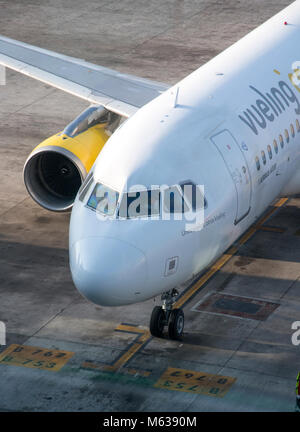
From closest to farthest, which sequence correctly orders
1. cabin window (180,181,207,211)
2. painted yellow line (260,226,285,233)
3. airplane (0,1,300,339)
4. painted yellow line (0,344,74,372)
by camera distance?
airplane (0,1,300,339)
cabin window (180,181,207,211)
painted yellow line (0,344,74,372)
painted yellow line (260,226,285,233)

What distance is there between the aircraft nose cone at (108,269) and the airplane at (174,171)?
0.08 feet

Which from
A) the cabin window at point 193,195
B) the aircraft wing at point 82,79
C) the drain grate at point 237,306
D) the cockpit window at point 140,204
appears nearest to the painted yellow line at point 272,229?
the drain grate at point 237,306

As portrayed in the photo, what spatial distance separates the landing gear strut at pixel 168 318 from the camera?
66.0 feet

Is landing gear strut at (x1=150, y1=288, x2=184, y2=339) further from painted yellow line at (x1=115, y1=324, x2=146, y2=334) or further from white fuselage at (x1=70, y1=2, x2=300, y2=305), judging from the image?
white fuselage at (x1=70, y1=2, x2=300, y2=305)

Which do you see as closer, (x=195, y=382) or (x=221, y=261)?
(x=195, y=382)

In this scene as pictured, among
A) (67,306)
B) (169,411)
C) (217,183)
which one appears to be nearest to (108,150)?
(217,183)

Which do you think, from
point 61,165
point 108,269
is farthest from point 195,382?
point 61,165

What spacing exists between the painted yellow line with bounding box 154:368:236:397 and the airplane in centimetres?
130

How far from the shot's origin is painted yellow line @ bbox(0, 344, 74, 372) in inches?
770

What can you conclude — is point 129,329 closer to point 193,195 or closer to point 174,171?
point 193,195

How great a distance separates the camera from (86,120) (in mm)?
26188

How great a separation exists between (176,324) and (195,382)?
1.65 metres

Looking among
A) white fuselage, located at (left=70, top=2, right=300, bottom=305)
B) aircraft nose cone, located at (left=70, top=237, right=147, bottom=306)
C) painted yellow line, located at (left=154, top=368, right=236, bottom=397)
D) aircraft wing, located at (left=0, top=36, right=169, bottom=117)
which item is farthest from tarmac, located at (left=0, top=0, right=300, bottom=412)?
aircraft wing, located at (left=0, top=36, right=169, bottom=117)
